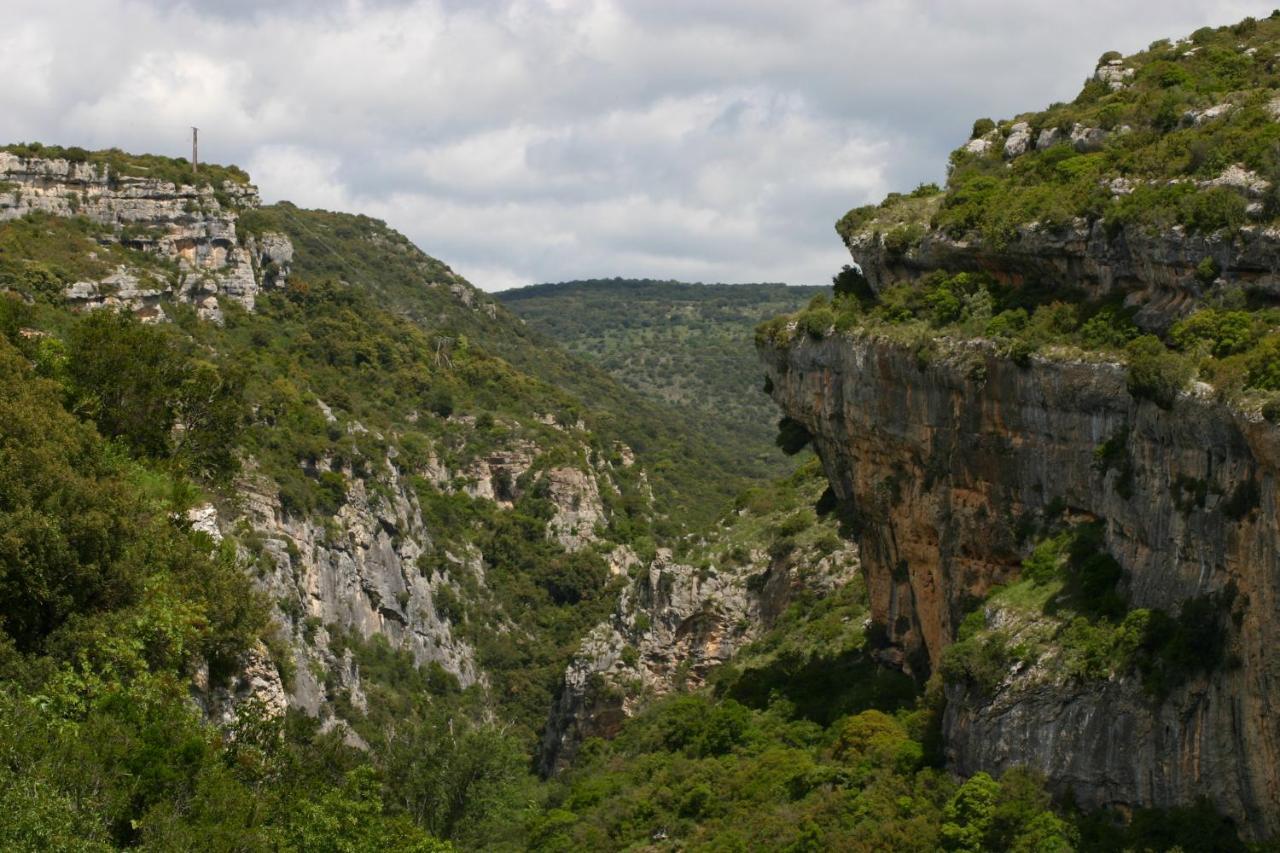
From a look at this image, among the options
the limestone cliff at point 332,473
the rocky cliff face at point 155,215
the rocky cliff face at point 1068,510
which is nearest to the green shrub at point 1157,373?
the rocky cliff face at point 1068,510

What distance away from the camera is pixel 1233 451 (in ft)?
93.0

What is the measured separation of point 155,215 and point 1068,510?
252 ft

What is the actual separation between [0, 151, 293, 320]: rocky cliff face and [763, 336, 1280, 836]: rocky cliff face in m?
58.8

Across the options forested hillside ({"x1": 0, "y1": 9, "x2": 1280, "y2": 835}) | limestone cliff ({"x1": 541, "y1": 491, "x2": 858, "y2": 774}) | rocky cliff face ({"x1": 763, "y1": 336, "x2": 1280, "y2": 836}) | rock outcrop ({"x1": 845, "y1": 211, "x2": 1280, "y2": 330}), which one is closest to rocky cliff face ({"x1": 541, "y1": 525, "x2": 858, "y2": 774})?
limestone cliff ({"x1": 541, "y1": 491, "x2": 858, "y2": 774})

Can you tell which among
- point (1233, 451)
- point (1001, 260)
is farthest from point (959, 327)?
point (1233, 451)

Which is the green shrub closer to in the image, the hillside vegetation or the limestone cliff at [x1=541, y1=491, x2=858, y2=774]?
the hillside vegetation

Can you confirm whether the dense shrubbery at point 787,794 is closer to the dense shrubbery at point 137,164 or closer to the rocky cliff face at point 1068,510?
the rocky cliff face at point 1068,510

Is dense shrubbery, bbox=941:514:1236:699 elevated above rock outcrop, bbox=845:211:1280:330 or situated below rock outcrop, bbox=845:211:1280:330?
below

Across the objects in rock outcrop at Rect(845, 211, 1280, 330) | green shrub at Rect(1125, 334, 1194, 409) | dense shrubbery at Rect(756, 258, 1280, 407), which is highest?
rock outcrop at Rect(845, 211, 1280, 330)

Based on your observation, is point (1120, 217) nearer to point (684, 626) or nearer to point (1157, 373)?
point (1157, 373)

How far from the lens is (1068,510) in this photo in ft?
A: 117

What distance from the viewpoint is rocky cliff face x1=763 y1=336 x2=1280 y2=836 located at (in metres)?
28.0

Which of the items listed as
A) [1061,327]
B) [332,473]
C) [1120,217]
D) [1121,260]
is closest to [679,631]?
[332,473]

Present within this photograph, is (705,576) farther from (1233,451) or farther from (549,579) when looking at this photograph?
(549,579)
